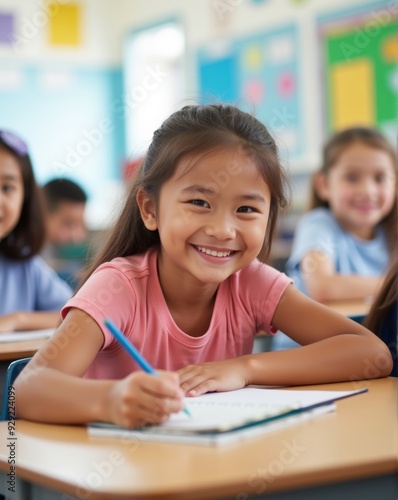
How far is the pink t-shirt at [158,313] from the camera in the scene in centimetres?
144

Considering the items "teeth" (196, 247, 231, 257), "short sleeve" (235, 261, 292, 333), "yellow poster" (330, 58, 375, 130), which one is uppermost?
"yellow poster" (330, 58, 375, 130)

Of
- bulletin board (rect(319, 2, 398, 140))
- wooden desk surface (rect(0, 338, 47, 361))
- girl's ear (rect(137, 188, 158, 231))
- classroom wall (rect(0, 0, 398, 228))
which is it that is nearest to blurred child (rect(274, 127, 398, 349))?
wooden desk surface (rect(0, 338, 47, 361))

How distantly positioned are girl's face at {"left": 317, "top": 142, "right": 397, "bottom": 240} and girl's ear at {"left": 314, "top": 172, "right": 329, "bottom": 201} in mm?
101

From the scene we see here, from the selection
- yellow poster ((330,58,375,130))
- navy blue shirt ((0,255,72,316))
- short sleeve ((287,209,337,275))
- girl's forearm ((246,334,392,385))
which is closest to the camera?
girl's forearm ((246,334,392,385))

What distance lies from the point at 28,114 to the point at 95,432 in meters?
5.97

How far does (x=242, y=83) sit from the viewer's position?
20.1ft

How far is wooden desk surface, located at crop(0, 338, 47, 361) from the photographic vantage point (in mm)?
1735

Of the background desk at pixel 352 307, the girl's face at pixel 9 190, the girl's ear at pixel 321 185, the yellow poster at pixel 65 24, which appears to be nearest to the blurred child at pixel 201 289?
the background desk at pixel 352 307

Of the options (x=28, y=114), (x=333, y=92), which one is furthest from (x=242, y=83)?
(x=28, y=114)

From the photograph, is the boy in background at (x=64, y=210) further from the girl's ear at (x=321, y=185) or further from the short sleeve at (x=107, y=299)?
the short sleeve at (x=107, y=299)

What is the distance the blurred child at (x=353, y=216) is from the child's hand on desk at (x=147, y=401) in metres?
2.02

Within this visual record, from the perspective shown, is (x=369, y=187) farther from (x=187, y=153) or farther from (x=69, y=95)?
(x=69, y=95)

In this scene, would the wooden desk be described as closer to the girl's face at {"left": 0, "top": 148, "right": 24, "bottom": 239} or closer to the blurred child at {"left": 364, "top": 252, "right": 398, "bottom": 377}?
the blurred child at {"left": 364, "top": 252, "right": 398, "bottom": 377}

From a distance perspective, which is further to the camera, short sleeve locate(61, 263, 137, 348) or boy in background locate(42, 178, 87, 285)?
boy in background locate(42, 178, 87, 285)
